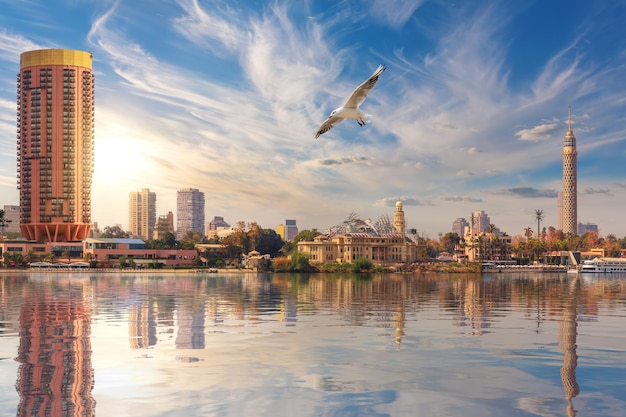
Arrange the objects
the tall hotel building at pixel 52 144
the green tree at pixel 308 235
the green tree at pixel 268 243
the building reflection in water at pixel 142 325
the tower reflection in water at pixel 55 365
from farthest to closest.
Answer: the green tree at pixel 308 235
the green tree at pixel 268 243
the tall hotel building at pixel 52 144
the building reflection in water at pixel 142 325
the tower reflection in water at pixel 55 365

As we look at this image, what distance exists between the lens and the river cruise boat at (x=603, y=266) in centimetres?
16300

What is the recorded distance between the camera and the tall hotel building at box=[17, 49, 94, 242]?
17038cm

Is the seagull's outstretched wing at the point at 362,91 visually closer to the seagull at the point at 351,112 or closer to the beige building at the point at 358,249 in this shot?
the seagull at the point at 351,112

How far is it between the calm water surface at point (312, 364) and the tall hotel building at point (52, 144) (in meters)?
133

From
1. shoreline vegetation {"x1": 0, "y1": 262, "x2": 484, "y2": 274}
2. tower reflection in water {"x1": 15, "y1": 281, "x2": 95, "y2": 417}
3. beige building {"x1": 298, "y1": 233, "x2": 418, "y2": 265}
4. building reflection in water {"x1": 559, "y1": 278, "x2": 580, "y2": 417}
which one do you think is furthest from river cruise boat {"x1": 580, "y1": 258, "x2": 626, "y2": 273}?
tower reflection in water {"x1": 15, "y1": 281, "x2": 95, "y2": 417}

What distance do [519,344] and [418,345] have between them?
4.44 m

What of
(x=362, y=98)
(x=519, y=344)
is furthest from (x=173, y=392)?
(x=519, y=344)

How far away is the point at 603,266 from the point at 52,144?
13788cm

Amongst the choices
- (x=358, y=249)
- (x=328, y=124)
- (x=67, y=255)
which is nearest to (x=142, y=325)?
(x=328, y=124)

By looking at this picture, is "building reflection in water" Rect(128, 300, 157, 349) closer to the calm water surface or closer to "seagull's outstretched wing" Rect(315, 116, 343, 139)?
the calm water surface

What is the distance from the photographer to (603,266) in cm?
16812

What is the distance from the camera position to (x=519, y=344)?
30.1m

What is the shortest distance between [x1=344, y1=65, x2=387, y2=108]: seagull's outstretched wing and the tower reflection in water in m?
11.3

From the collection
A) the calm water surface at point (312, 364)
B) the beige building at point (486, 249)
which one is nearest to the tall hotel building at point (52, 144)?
the beige building at point (486, 249)
